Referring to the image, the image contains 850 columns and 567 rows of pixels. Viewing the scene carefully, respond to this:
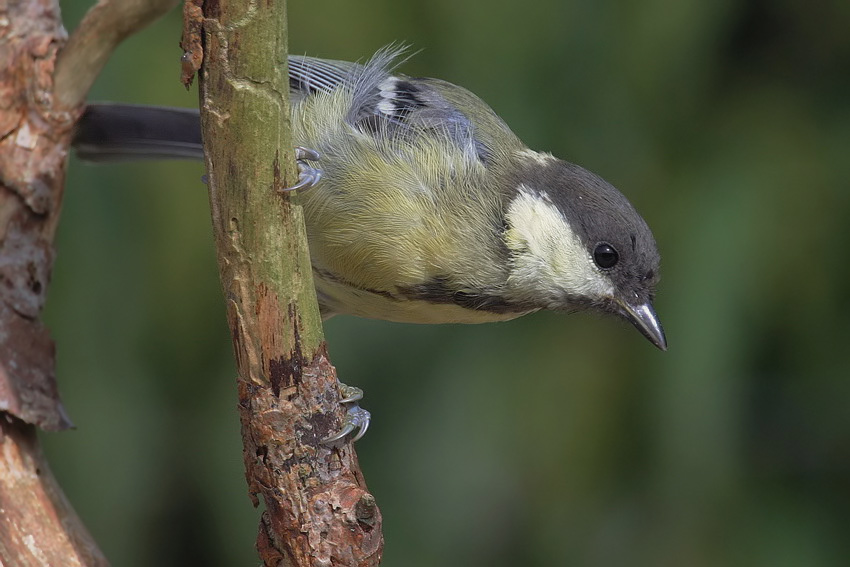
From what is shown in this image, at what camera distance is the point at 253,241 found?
144 centimetres

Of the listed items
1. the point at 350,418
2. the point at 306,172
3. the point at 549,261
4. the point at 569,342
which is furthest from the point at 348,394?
the point at 569,342

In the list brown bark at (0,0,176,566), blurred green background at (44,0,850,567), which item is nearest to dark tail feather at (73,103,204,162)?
brown bark at (0,0,176,566)

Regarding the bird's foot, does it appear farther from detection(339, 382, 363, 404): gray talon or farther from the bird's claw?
the bird's claw

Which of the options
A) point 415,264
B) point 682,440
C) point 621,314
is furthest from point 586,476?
point 415,264

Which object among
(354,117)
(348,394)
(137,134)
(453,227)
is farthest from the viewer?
(137,134)

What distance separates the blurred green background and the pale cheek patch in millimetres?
900

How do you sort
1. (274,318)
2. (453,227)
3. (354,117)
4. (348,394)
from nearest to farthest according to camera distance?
(274,318)
(348,394)
(453,227)
(354,117)

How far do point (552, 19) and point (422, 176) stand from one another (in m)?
1.15

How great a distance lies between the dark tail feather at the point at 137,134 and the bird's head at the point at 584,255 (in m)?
0.77

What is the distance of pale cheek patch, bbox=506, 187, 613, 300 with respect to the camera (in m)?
1.92

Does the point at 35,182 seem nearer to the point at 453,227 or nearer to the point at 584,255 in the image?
the point at 453,227

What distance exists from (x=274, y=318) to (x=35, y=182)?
72cm

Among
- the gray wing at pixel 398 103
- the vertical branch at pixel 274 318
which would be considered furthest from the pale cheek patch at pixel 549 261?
the vertical branch at pixel 274 318

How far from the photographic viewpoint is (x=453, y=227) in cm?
191
